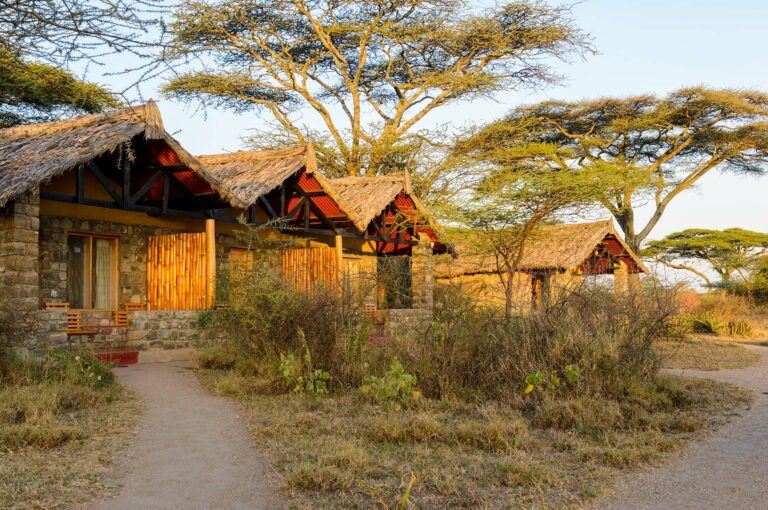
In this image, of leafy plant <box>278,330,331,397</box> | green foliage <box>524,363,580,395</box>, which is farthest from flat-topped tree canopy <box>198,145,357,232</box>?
green foliage <box>524,363,580,395</box>

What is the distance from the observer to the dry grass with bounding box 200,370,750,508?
191 inches

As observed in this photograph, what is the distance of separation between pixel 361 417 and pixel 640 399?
2.61 metres

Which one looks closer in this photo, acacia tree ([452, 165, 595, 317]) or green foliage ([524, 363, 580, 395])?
green foliage ([524, 363, 580, 395])

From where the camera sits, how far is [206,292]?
12.6m

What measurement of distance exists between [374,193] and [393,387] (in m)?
9.77

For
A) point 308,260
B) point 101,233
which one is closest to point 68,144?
point 101,233

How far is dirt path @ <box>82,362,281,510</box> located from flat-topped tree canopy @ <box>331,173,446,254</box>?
8266 mm

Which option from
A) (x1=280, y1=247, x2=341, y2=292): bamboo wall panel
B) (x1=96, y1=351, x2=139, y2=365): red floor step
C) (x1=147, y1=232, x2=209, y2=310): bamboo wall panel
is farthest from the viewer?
(x1=280, y1=247, x2=341, y2=292): bamboo wall panel

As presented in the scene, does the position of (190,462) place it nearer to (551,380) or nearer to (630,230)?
Result: (551,380)

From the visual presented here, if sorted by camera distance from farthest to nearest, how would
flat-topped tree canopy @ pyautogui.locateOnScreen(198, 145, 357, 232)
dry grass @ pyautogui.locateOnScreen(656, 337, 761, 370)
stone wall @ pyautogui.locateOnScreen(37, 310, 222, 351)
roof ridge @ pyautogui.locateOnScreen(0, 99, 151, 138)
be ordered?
1. flat-topped tree canopy @ pyautogui.locateOnScreen(198, 145, 357, 232)
2. dry grass @ pyautogui.locateOnScreen(656, 337, 761, 370)
3. stone wall @ pyautogui.locateOnScreen(37, 310, 222, 351)
4. roof ridge @ pyautogui.locateOnScreen(0, 99, 151, 138)

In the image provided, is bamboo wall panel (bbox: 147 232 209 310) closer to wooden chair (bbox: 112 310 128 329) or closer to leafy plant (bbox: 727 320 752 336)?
wooden chair (bbox: 112 310 128 329)

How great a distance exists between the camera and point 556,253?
22.7 metres

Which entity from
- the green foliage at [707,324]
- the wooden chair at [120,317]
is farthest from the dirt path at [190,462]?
the green foliage at [707,324]

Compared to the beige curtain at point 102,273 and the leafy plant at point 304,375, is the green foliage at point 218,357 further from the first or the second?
the beige curtain at point 102,273
